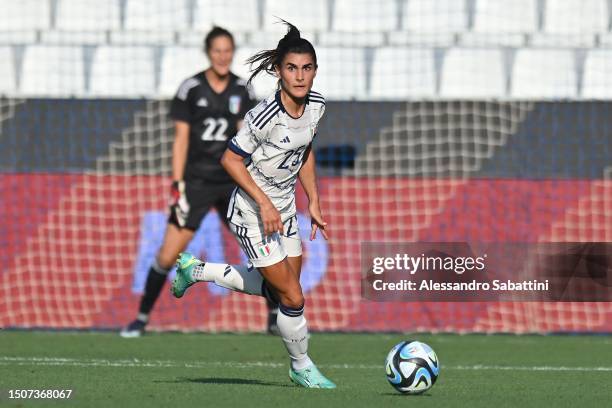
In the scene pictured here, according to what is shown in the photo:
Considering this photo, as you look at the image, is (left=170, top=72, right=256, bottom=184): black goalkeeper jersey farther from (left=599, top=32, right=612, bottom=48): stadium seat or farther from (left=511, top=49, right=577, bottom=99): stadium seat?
(left=599, top=32, right=612, bottom=48): stadium seat

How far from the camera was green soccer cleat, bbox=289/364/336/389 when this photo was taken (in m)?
6.00

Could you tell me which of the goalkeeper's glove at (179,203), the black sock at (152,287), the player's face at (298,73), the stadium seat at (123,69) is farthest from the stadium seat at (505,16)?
the player's face at (298,73)

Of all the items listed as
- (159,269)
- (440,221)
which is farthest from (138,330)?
(440,221)

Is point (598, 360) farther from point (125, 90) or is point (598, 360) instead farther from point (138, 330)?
point (125, 90)

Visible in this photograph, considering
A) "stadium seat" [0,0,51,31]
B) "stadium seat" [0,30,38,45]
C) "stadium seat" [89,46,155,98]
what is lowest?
"stadium seat" [89,46,155,98]

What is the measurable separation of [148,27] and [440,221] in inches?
192

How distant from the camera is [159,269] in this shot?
363 inches

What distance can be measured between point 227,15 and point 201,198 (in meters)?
4.73

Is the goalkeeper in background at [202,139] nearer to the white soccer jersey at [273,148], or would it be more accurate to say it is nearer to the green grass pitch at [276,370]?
the green grass pitch at [276,370]

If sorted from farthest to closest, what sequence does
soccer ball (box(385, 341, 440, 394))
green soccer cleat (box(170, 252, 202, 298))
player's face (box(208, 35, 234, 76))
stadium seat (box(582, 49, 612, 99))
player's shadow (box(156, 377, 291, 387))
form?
1. stadium seat (box(582, 49, 612, 99))
2. player's face (box(208, 35, 234, 76))
3. green soccer cleat (box(170, 252, 202, 298))
4. player's shadow (box(156, 377, 291, 387))
5. soccer ball (box(385, 341, 440, 394))

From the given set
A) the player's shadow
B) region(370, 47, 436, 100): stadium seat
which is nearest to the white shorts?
the player's shadow

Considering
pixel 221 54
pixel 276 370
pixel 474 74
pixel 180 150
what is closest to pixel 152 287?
pixel 180 150

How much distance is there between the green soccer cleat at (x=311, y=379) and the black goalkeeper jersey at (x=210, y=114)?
3216 millimetres

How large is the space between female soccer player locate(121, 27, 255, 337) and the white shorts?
290 centimetres
